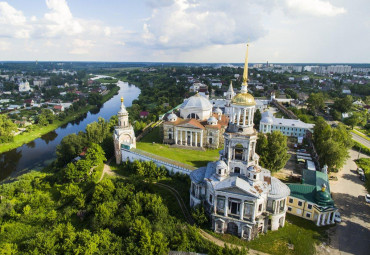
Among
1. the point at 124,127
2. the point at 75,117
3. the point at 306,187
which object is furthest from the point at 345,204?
the point at 75,117

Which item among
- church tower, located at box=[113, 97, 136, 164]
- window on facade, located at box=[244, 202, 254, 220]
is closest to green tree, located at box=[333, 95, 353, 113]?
window on facade, located at box=[244, 202, 254, 220]

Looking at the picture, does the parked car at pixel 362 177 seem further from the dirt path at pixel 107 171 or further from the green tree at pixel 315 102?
the green tree at pixel 315 102

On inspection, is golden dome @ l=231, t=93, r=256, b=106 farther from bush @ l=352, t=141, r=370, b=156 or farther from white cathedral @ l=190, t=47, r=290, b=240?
bush @ l=352, t=141, r=370, b=156

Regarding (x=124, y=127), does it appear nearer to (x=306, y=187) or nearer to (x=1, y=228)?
(x=1, y=228)

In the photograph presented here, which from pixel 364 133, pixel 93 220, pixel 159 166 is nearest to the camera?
pixel 93 220

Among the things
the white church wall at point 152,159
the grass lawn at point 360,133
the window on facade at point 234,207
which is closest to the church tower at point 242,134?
the window on facade at point 234,207

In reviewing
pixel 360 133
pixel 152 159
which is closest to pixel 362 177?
pixel 360 133
